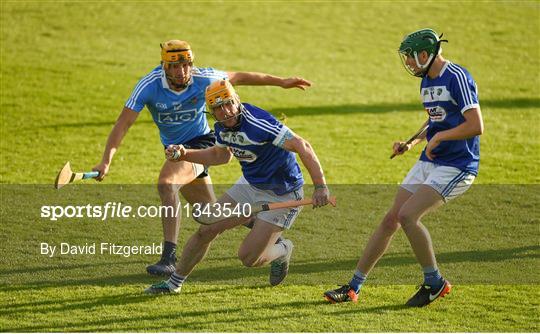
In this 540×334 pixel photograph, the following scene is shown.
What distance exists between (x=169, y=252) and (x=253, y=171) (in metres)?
1.38

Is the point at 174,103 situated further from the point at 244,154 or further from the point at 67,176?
the point at 244,154

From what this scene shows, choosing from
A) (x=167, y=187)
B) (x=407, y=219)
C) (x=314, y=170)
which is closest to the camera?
(x=314, y=170)

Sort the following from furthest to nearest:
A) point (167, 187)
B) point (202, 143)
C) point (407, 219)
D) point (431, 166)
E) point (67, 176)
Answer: point (202, 143) < point (167, 187) < point (67, 176) < point (431, 166) < point (407, 219)

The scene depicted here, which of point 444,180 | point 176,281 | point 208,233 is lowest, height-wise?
point 176,281

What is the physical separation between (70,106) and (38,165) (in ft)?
10.3

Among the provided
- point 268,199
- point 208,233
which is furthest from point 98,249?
point 268,199

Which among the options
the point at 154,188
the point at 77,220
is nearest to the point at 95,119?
the point at 154,188

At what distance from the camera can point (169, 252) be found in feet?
30.3

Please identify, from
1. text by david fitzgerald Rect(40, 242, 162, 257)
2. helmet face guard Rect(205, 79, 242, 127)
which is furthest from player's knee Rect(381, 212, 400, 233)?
text by david fitzgerald Rect(40, 242, 162, 257)

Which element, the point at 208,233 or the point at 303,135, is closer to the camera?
the point at 208,233

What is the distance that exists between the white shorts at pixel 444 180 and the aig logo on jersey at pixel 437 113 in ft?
1.24

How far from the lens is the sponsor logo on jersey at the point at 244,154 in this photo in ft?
26.7

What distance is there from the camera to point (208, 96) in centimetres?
793

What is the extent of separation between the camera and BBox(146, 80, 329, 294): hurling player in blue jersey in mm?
7914
